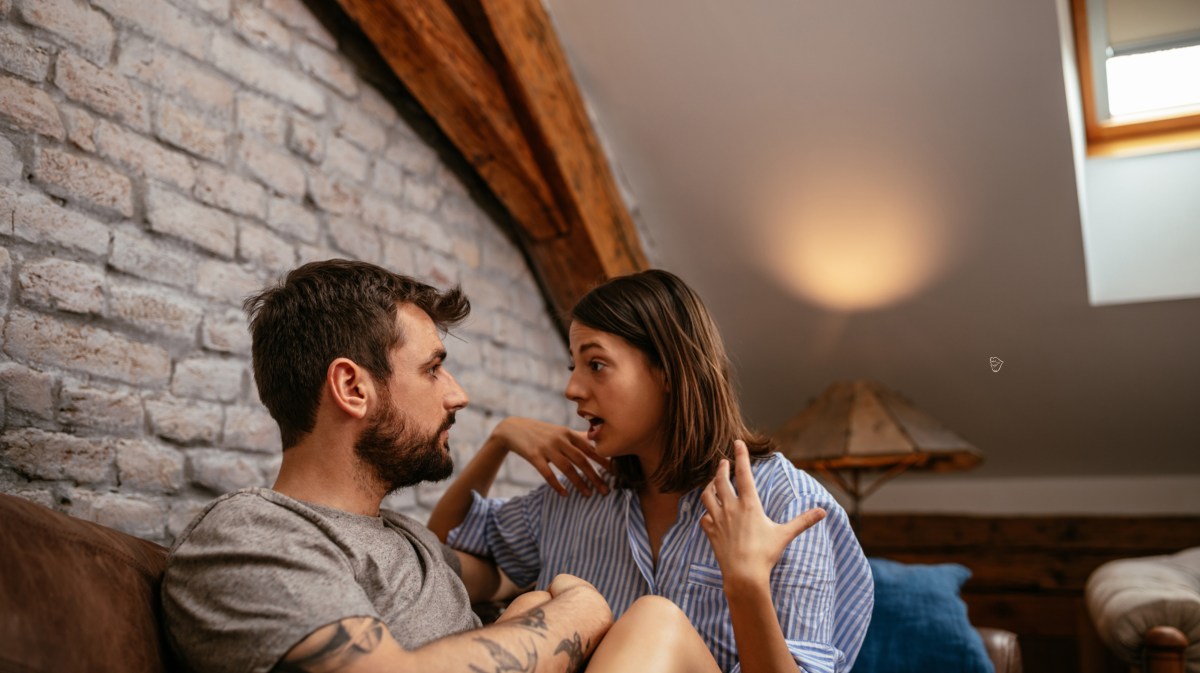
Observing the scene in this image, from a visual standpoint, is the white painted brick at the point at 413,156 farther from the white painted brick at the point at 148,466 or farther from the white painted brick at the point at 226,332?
the white painted brick at the point at 148,466

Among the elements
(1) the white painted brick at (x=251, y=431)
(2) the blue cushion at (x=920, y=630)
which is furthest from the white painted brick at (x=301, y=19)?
(2) the blue cushion at (x=920, y=630)

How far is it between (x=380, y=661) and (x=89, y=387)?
3.97 ft

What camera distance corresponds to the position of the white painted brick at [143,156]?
201cm

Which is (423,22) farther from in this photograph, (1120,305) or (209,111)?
(1120,305)

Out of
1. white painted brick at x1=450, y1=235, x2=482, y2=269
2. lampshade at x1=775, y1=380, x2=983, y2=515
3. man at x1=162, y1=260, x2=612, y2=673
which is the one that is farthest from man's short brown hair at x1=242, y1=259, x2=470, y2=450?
lampshade at x1=775, y1=380, x2=983, y2=515

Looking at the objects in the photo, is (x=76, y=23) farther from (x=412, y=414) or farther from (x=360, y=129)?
(x=412, y=414)

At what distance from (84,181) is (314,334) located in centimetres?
88

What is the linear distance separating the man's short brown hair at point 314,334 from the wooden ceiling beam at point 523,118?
4.90 feet

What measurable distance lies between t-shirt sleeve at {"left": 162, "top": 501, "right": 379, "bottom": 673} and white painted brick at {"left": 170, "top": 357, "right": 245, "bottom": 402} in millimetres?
1024

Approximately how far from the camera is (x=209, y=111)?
7.51 feet

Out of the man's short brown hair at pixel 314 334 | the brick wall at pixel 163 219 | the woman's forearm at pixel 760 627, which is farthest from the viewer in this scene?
the brick wall at pixel 163 219

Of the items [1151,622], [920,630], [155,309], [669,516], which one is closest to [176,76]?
[155,309]

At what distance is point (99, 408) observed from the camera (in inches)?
75.5

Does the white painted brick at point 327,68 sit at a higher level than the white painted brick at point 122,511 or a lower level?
higher
